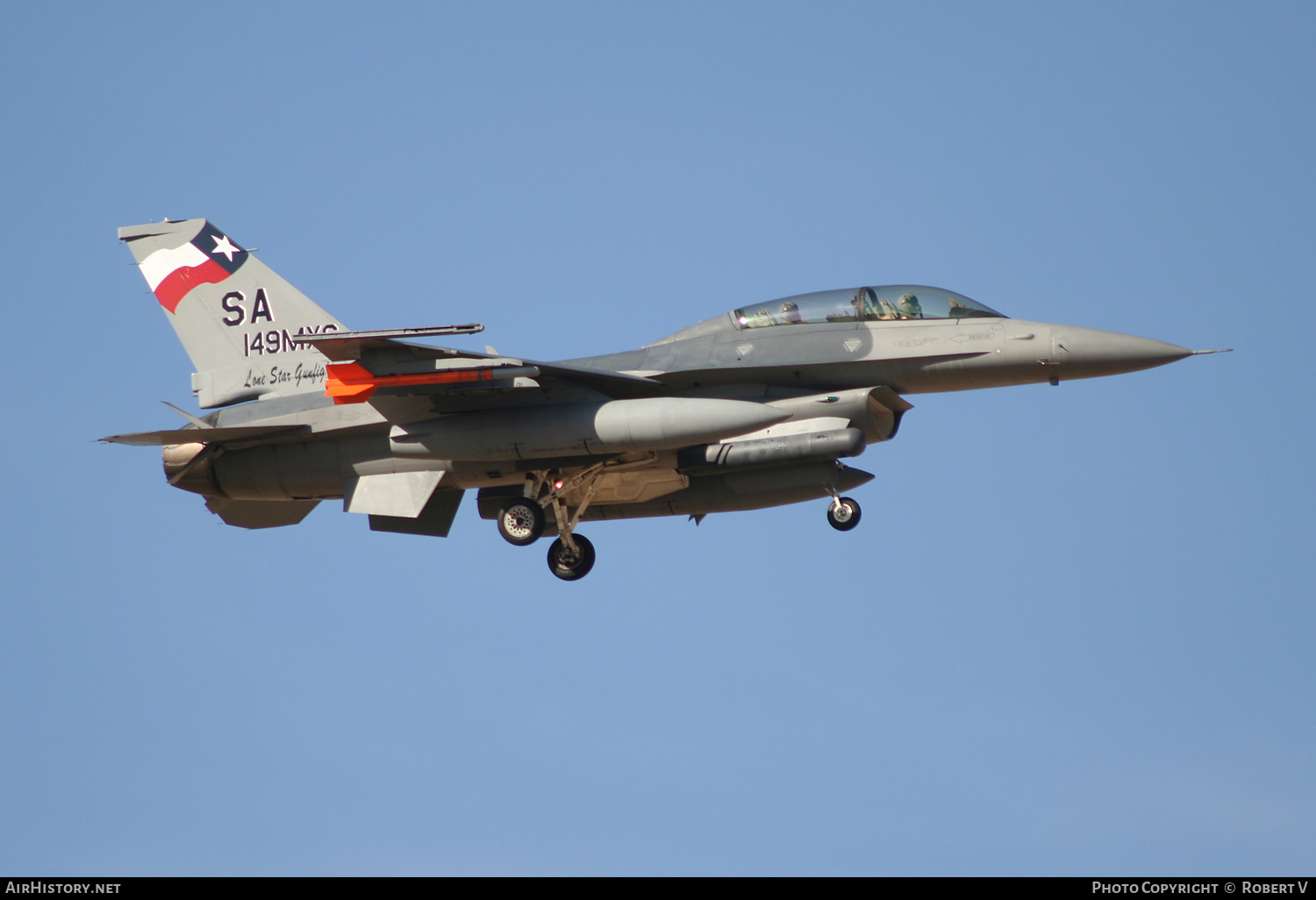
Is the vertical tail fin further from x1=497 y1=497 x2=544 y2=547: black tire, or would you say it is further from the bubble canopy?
the bubble canopy

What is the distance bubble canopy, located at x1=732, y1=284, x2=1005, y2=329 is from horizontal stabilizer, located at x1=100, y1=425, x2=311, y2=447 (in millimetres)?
5651

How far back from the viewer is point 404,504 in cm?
1742

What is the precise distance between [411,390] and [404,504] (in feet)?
5.44

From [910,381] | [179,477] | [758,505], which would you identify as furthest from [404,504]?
[910,381]

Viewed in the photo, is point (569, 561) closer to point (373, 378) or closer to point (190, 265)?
point (373, 378)

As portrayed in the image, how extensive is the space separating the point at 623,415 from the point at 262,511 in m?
5.99

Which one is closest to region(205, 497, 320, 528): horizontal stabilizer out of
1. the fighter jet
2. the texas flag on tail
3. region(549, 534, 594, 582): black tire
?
the fighter jet

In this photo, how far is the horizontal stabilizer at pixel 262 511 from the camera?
63.0 feet

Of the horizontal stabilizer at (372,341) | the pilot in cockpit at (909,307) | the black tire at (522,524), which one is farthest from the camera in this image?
the black tire at (522,524)

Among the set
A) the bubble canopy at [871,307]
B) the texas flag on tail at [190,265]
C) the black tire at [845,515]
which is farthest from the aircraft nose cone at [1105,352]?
the texas flag on tail at [190,265]

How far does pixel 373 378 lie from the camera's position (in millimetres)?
16141

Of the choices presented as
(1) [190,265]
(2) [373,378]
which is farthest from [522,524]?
(1) [190,265]

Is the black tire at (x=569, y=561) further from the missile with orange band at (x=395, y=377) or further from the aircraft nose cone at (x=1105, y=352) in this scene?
the aircraft nose cone at (x=1105, y=352)

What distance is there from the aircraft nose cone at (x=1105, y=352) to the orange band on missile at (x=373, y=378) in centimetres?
646
